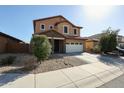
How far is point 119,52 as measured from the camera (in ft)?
72.8

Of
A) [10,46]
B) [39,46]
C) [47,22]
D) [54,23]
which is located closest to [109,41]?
[54,23]

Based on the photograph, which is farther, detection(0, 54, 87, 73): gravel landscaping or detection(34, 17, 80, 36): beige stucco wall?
detection(34, 17, 80, 36): beige stucco wall

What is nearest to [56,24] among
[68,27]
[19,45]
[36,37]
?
[68,27]

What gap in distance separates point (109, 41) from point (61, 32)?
8.13 metres

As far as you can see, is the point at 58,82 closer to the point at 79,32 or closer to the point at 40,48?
the point at 40,48

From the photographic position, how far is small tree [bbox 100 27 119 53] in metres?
20.8

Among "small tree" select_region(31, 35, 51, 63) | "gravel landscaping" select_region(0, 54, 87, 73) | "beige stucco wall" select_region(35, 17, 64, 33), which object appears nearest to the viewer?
"gravel landscaping" select_region(0, 54, 87, 73)

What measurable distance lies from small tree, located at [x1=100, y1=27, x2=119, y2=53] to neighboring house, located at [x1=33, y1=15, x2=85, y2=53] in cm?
397

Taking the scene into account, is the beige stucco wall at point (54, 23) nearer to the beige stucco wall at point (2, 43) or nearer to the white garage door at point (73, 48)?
the white garage door at point (73, 48)

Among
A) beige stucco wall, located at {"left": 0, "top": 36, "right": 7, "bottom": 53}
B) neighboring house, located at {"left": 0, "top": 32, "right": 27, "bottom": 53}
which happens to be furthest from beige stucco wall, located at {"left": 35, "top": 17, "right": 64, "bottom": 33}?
beige stucco wall, located at {"left": 0, "top": 36, "right": 7, "bottom": 53}

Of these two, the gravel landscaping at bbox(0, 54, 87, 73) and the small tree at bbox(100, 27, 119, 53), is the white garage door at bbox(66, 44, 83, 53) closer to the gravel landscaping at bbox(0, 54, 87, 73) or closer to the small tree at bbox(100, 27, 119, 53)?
the small tree at bbox(100, 27, 119, 53)

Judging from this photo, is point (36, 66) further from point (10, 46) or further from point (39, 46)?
point (10, 46)

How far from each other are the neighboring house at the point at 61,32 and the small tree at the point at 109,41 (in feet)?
13.0

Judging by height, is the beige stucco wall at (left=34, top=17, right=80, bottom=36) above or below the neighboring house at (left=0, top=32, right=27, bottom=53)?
above
